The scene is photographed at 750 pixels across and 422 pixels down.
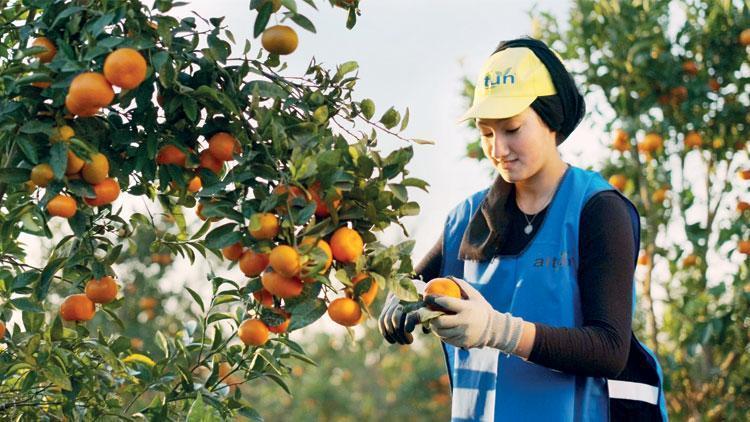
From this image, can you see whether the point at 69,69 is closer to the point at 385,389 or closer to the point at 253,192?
the point at 253,192

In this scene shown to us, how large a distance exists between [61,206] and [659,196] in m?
3.79

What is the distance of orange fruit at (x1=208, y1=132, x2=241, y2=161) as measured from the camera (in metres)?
1.68

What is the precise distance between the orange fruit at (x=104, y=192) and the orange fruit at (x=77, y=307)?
348 mm

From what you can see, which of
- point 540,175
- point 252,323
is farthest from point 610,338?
point 252,323

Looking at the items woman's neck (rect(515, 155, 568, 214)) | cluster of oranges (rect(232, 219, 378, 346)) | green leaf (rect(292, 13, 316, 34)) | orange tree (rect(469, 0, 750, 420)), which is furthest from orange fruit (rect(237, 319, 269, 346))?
orange tree (rect(469, 0, 750, 420))

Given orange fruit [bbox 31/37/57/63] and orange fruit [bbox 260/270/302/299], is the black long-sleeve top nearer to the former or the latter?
orange fruit [bbox 260/270/302/299]

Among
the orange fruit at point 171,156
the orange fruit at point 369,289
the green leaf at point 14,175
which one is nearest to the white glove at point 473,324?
the orange fruit at point 369,289

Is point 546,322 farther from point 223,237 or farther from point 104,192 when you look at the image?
point 104,192

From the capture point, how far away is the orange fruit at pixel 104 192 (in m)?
1.67

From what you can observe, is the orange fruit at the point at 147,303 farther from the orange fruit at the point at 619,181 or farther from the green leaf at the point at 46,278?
the green leaf at the point at 46,278

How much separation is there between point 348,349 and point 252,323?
8961 millimetres

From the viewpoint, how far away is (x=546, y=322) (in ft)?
6.52

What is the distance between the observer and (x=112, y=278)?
1.97 metres

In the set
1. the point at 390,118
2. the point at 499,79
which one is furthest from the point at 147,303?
the point at 390,118
